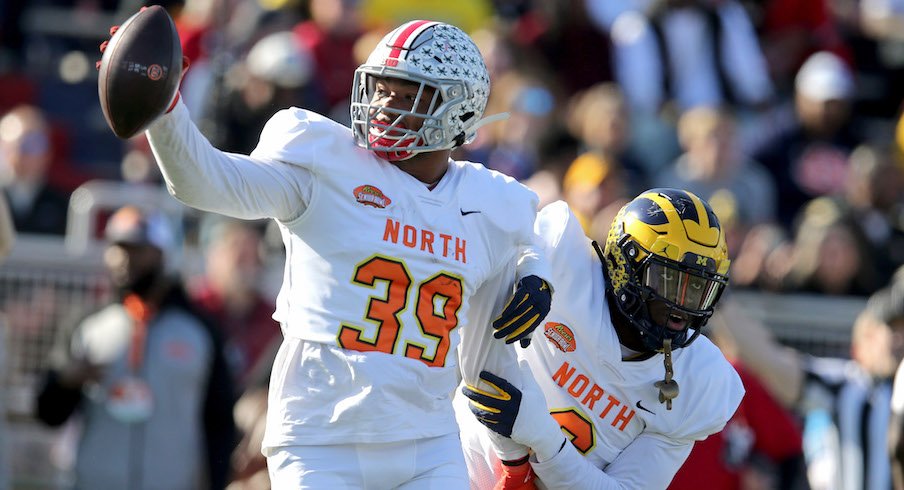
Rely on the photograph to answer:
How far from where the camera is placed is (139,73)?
3910 mm

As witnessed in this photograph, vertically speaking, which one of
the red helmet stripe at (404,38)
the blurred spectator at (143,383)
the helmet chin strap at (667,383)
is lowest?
the blurred spectator at (143,383)

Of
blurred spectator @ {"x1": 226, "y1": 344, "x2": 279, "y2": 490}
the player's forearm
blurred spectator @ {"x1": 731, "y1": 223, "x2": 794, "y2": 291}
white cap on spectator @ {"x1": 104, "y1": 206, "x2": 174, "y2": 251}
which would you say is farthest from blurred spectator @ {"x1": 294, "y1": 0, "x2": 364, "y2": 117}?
the player's forearm

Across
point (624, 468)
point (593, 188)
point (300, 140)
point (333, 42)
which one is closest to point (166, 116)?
point (300, 140)

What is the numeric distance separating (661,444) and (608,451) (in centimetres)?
18

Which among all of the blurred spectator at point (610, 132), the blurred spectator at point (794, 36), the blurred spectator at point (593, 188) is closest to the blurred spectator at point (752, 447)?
the blurred spectator at point (593, 188)

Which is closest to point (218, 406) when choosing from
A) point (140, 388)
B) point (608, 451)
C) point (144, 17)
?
point (140, 388)

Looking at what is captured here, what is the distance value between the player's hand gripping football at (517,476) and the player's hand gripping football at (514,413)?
0.53ft

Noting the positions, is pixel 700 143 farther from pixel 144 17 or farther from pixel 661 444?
pixel 144 17

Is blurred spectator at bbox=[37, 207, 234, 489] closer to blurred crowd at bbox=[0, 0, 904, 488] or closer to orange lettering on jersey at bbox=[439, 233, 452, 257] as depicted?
blurred crowd at bbox=[0, 0, 904, 488]

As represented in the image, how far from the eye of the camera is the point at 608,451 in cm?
538

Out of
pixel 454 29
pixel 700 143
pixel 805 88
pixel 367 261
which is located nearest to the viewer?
pixel 367 261

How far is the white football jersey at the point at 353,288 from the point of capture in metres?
4.46

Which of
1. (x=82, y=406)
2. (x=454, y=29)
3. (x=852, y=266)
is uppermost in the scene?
(x=454, y=29)

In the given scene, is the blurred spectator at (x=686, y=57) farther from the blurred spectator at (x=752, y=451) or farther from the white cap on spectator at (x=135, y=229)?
the white cap on spectator at (x=135, y=229)
